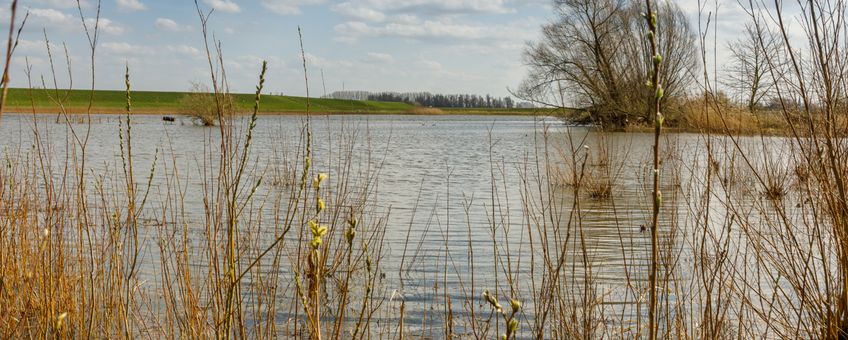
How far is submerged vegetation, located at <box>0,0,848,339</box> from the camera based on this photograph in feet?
8.20

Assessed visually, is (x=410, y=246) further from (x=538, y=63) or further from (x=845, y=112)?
(x=538, y=63)

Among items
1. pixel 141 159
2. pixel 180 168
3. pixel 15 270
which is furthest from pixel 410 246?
pixel 141 159

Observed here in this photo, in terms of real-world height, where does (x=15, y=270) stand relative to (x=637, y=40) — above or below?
below

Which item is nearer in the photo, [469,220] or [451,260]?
[451,260]

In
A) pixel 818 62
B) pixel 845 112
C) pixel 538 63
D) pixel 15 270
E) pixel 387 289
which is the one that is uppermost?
pixel 538 63

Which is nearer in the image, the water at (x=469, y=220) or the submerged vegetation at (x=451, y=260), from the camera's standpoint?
the submerged vegetation at (x=451, y=260)

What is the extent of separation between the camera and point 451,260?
601 centimetres

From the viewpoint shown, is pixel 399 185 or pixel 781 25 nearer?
pixel 781 25

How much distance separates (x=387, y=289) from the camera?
539 cm

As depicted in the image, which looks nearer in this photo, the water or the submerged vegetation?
the submerged vegetation

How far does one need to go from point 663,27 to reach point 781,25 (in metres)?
30.4

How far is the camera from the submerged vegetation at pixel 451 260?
8.20ft

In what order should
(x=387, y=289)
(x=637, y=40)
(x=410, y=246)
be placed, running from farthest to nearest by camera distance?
1. (x=637, y=40)
2. (x=410, y=246)
3. (x=387, y=289)

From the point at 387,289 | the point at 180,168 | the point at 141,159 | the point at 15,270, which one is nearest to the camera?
the point at 15,270
